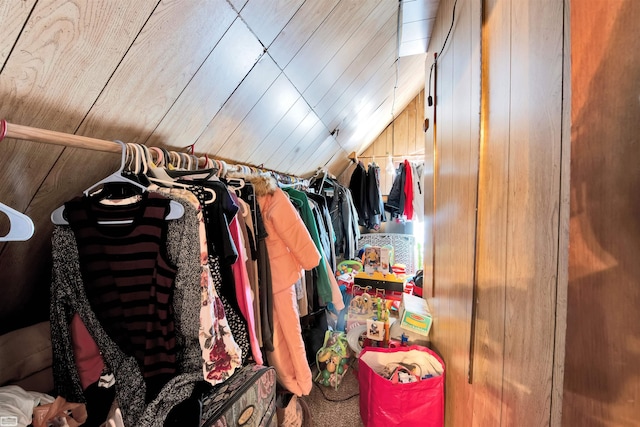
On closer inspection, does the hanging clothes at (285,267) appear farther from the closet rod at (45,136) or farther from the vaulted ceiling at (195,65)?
the closet rod at (45,136)

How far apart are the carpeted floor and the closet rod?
174cm

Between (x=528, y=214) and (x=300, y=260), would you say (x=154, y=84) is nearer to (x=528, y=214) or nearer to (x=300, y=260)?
(x=300, y=260)

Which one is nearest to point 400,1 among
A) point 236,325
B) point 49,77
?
point 49,77

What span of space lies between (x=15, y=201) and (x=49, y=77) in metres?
0.45

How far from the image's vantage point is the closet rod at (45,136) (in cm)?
50

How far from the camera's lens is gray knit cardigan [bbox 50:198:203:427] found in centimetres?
73

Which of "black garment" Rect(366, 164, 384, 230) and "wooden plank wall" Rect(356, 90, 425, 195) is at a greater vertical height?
"wooden plank wall" Rect(356, 90, 425, 195)

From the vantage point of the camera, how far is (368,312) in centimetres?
190

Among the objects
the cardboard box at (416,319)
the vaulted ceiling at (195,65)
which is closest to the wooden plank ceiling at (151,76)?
the vaulted ceiling at (195,65)

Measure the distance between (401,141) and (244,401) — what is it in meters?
3.59

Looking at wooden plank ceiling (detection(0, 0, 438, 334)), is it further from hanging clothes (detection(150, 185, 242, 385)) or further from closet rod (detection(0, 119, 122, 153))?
hanging clothes (detection(150, 185, 242, 385))

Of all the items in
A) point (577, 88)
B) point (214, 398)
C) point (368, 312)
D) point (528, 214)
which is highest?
point (577, 88)

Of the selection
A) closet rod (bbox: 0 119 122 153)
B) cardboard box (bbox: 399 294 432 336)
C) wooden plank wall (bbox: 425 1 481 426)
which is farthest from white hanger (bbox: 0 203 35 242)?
cardboard box (bbox: 399 294 432 336)

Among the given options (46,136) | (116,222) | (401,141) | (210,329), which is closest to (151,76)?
(46,136)
